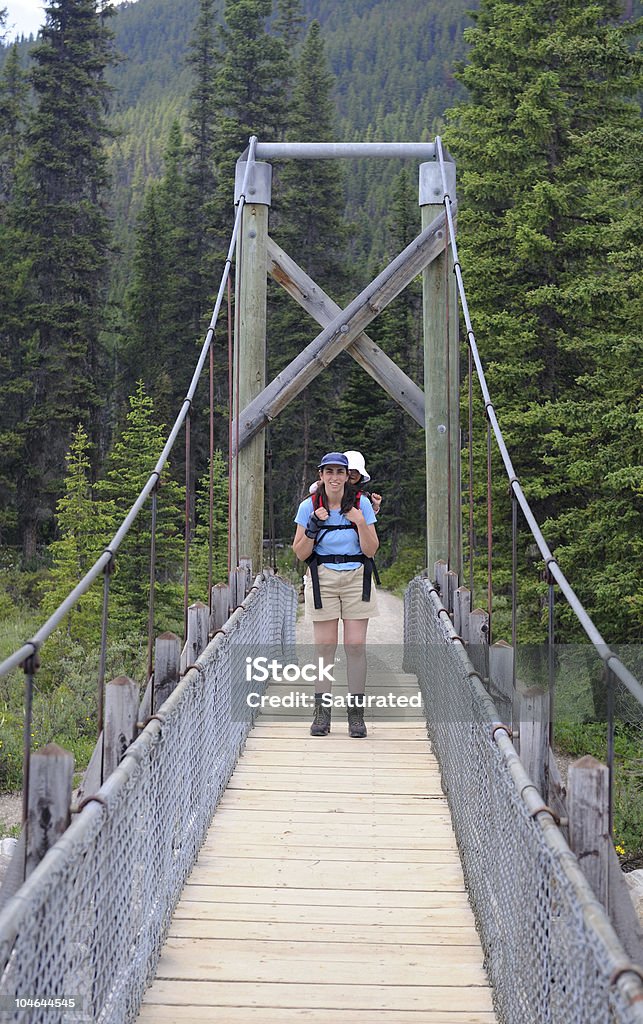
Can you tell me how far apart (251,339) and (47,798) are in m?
4.90

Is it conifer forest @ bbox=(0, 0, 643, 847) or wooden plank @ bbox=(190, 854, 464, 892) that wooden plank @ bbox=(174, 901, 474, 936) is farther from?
conifer forest @ bbox=(0, 0, 643, 847)

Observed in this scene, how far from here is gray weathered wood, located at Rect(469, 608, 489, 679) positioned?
15.5 feet

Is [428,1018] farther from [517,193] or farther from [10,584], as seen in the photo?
[10,584]

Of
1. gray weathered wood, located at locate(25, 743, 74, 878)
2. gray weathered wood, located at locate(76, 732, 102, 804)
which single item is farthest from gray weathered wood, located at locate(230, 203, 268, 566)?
gray weathered wood, located at locate(25, 743, 74, 878)

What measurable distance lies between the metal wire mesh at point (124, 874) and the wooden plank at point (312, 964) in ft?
0.32

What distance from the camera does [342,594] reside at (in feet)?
17.8

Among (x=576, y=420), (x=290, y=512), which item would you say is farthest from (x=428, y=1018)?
(x=290, y=512)

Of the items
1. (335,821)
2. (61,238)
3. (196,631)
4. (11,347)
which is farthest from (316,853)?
(11,347)

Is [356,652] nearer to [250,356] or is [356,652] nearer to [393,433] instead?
[250,356]

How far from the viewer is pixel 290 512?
3541 centimetres

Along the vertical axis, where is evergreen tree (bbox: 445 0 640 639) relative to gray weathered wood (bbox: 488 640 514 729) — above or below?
above

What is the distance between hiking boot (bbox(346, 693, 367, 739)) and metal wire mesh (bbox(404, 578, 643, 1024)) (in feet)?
2.79

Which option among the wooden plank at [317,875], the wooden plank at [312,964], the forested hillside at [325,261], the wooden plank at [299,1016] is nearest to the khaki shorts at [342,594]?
the wooden plank at [317,875]

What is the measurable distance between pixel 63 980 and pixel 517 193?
15.2 meters
